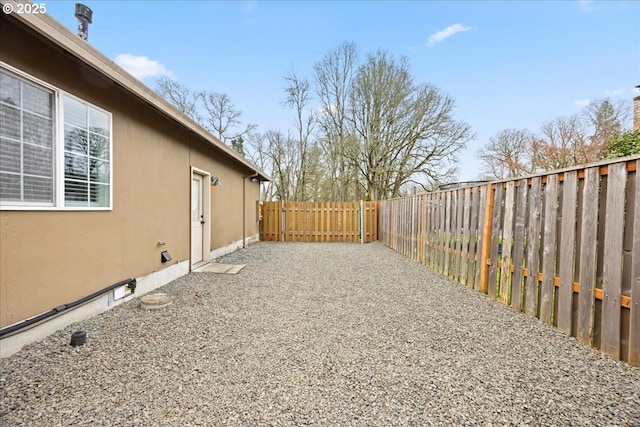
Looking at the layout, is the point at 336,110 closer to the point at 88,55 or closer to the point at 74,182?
the point at 88,55

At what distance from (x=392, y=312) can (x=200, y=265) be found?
4586 mm

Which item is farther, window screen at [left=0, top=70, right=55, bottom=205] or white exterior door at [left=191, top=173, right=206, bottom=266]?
white exterior door at [left=191, top=173, right=206, bottom=266]

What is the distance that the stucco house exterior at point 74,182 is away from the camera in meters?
2.38

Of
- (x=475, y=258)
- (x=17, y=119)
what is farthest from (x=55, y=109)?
(x=475, y=258)

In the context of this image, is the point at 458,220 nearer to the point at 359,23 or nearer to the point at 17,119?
the point at 17,119

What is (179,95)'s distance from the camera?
16.5 meters

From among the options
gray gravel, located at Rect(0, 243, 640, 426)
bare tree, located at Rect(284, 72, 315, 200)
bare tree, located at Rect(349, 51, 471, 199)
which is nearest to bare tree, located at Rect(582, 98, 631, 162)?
bare tree, located at Rect(349, 51, 471, 199)

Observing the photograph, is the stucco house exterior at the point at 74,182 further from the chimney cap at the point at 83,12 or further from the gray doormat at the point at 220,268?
the chimney cap at the point at 83,12

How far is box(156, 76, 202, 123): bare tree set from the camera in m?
16.2

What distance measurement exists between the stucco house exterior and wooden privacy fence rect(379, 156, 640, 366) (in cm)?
489

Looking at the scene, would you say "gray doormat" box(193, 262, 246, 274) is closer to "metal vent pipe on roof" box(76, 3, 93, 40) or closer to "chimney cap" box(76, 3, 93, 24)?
"metal vent pipe on roof" box(76, 3, 93, 40)

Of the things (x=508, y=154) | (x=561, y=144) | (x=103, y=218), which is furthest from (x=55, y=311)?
(x=508, y=154)

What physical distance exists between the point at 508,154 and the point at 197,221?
16.6 m

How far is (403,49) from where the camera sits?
46.1 ft
